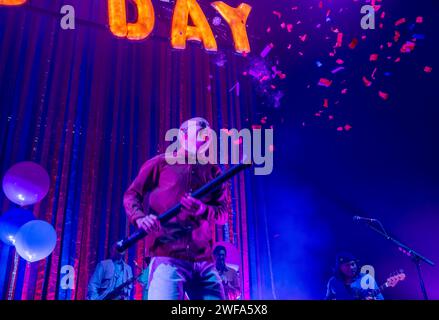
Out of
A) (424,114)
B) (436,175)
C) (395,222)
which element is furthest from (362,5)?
(395,222)

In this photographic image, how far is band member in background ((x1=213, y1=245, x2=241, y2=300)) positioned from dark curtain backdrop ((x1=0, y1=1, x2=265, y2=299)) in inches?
15.3

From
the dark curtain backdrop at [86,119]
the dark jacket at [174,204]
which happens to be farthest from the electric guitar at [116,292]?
the dark jacket at [174,204]

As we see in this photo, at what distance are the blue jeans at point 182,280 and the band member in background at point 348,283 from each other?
2.76m

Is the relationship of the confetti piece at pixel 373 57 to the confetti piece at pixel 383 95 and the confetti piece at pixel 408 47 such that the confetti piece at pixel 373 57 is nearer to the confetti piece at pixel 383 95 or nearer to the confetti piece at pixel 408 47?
the confetti piece at pixel 408 47

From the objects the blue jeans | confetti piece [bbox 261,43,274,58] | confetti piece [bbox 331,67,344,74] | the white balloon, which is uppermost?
confetti piece [bbox 261,43,274,58]

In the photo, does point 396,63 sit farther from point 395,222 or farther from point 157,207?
point 157,207

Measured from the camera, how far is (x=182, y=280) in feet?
6.92

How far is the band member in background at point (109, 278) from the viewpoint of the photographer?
4.18 metres

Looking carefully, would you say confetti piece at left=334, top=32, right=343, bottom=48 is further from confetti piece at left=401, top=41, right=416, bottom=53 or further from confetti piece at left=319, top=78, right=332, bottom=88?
confetti piece at left=401, top=41, right=416, bottom=53

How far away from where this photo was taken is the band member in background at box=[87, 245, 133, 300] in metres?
4.18

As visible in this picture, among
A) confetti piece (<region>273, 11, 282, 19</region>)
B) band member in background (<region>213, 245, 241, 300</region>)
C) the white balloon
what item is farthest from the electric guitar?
confetti piece (<region>273, 11, 282, 19</region>)

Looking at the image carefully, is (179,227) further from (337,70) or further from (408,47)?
(408,47)
